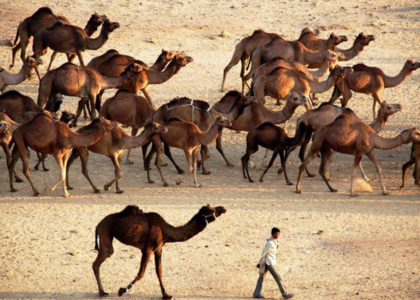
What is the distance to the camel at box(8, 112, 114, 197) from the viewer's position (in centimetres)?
1587

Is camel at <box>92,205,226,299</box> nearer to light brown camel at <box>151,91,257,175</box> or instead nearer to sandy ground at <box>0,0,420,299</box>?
sandy ground at <box>0,0,420,299</box>

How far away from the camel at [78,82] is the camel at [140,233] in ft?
25.6

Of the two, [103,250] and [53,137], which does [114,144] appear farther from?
[103,250]

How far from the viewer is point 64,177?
52.6ft

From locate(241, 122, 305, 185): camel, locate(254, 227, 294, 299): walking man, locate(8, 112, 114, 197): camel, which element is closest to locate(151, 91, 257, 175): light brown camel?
locate(241, 122, 305, 185): camel

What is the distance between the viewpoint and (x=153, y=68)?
21047 millimetres

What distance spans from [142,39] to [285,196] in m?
12.2

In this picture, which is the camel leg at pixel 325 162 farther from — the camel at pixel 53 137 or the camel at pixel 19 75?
the camel at pixel 19 75

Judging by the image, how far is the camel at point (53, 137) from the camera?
52.1 feet

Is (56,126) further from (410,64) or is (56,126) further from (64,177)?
(410,64)

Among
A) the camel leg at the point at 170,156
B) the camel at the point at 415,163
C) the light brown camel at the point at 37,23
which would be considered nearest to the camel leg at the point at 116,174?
the camel leg at the point at 170,156

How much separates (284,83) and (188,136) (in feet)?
12.7

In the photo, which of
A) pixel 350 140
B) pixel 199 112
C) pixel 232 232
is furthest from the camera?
pixel 199 112

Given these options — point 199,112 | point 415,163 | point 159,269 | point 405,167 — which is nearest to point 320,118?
point 405,167
